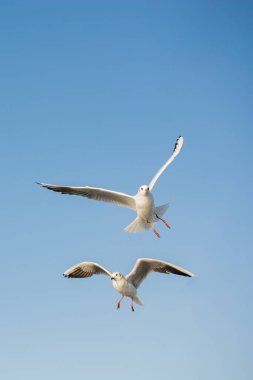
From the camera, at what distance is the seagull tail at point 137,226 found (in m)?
12.9

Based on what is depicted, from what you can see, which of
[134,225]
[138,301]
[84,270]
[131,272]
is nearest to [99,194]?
[134,225]

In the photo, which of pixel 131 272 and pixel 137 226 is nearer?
pixel 137 226

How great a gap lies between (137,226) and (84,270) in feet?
6.20

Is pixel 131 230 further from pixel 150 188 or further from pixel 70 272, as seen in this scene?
pixel 70 272

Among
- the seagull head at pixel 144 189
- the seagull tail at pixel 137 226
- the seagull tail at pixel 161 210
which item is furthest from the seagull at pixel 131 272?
the seagull head at pixel 144 189

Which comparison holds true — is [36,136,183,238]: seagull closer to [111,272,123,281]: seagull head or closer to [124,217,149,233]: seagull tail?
[124,217,149,233]: seagull tail

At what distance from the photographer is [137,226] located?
13.0m

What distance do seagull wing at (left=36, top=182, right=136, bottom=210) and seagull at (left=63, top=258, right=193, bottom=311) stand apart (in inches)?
57.4

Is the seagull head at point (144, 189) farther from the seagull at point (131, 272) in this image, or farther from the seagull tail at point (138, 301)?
the seagull tail at point (138, 301)

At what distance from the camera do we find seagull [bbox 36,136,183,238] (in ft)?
41.8

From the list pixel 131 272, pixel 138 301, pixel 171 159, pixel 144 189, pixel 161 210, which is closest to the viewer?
pixel 144 189

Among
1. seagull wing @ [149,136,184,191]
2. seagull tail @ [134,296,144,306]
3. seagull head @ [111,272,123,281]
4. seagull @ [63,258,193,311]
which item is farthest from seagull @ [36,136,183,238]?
seagull tail @ [134,296,144,306]

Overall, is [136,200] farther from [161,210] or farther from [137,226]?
[161,210]

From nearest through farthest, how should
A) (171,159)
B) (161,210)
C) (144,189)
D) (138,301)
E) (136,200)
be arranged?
(144,189), (136,200), (161,210), (138,301), (171,159)
